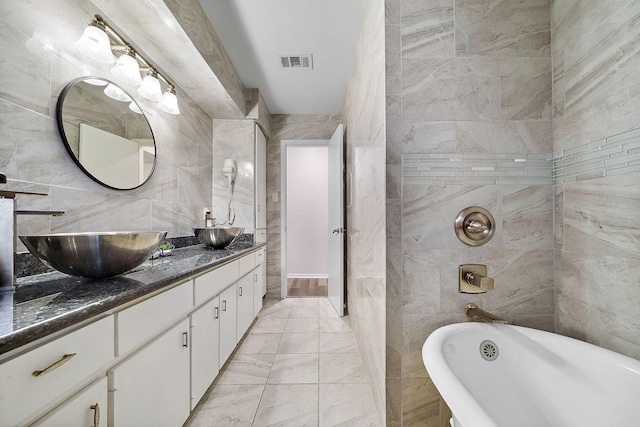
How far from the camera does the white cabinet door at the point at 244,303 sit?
1856 mm

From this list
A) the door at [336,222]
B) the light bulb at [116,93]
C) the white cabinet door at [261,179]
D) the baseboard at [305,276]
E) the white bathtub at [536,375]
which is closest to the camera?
the white bathtub at [536,375]

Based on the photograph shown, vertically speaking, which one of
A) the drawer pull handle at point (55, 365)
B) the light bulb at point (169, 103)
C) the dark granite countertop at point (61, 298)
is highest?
the light bulb at point (169, 103)

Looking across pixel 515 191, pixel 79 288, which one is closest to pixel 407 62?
pixel 515 191

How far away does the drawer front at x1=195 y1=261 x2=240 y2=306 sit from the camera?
4.07 feet

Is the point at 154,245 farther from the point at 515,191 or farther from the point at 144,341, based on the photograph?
the point at 515,191

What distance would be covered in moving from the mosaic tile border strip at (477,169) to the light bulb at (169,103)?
5.77 ft

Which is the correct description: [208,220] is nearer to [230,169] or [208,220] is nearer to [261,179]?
[230,169]

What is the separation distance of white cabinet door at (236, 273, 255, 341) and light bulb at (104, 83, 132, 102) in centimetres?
142

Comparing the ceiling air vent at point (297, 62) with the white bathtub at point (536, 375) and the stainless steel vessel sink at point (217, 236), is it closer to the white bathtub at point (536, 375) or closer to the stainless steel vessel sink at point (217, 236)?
the stainless steel vessel sink at point (217, 236)

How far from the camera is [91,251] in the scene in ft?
2.69

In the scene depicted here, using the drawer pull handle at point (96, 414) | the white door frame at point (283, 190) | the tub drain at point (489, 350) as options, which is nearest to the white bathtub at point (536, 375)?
the tub drain at point (489, 350)

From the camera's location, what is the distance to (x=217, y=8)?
1.65m

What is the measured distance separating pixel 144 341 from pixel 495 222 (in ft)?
5.28

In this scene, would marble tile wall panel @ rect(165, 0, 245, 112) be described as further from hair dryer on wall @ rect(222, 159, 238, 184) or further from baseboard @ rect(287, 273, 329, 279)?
baseboard @ rect(287, 273, 329, 279)
